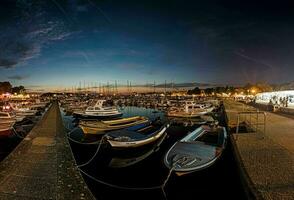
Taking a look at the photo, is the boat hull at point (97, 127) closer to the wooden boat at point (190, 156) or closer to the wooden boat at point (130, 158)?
the wooden boat at point (130, 158)

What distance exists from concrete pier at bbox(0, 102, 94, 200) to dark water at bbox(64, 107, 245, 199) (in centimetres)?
187

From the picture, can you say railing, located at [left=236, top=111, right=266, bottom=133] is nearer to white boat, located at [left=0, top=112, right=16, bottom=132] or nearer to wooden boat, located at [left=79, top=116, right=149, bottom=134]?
wooden boat, located at [left=79, top=116, right=149, bottom=134]

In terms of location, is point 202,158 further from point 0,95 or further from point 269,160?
point 0,95

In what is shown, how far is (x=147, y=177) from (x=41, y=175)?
6017mm

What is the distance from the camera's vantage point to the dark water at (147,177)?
37.0 ft

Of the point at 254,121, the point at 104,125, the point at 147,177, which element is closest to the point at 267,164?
the point at 147,177

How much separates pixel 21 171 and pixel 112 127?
562 inches

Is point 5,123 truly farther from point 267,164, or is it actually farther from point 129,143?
point 267,164

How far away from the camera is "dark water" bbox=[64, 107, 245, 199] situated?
1127 cm

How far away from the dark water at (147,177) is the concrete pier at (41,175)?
73.6 inches

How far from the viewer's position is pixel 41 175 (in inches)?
388


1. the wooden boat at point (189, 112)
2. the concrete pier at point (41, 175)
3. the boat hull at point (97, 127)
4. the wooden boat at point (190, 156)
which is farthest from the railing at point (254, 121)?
the wooden boat at point (189, 112)

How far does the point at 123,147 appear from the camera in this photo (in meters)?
17.9

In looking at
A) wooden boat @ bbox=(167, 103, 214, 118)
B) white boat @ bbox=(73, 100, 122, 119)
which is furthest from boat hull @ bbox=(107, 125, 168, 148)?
wooden boat @ bbox=(167, 103, 214, 118)
